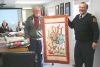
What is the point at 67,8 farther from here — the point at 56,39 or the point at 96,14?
the point at 96,14

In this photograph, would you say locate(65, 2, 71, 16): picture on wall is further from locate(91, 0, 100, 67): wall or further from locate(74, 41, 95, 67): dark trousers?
locate(74, 41, 95, 67): dark trousers

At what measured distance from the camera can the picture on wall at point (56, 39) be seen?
3.85 metres

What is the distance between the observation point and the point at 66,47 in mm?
3854

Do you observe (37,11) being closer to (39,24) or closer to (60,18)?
(39,24)

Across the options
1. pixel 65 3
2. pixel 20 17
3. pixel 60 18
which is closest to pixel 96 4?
pixel 60 18

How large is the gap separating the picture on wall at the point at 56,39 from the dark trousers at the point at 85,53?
0.30 meters

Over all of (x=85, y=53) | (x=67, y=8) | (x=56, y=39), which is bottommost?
(x=85, y=53)

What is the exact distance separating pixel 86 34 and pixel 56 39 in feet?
2.26

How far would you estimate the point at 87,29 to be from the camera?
136 inches

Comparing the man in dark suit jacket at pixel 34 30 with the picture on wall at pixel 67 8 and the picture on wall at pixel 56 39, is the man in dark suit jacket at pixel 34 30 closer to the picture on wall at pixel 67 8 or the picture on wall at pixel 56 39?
the picture on wall at pixel 56 39

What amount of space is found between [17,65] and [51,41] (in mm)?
1843

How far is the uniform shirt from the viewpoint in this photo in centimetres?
339

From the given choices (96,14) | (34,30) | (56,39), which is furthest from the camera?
(34,30)

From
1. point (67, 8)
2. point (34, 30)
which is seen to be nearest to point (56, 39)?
point (34, 30)
